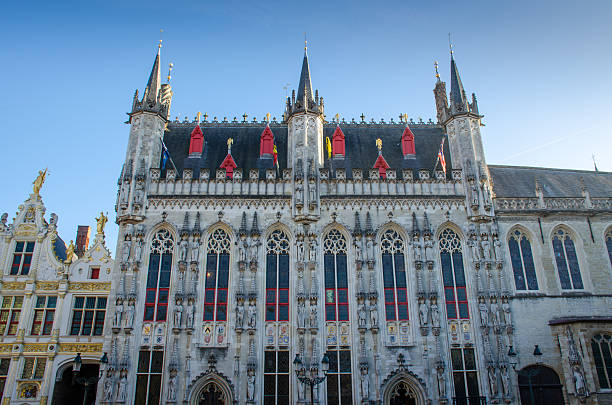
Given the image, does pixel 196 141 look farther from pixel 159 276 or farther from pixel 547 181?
pixel 547 181

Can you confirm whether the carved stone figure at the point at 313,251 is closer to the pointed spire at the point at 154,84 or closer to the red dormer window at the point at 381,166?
the red dormer window at the point at 381,166

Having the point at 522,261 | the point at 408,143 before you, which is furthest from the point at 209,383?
the point at 408,143

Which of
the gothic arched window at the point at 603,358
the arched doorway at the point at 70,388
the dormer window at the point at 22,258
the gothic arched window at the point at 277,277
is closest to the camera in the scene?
the gothic arched window at the point at 603,358

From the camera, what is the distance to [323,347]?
24734 millimetres

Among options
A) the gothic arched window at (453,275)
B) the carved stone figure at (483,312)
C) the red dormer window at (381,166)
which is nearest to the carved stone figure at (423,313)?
the gothic arched window at (453,275)

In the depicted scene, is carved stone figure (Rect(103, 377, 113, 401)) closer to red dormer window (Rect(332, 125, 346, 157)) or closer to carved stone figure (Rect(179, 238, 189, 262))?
carved stone figure (Rect(179, 238, 189, 262))

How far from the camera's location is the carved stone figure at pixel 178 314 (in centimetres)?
2459

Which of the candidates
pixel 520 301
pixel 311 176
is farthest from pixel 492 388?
pixel 311 176

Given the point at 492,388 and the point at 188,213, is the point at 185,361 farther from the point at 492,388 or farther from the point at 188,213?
the point at 492,388

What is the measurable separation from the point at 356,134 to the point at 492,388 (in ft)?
60.7

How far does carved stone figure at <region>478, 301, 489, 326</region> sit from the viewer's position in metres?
25.4

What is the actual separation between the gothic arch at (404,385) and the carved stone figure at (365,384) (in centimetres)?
80

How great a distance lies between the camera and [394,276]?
26.6 meters

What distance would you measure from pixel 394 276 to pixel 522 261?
25.6 ft
